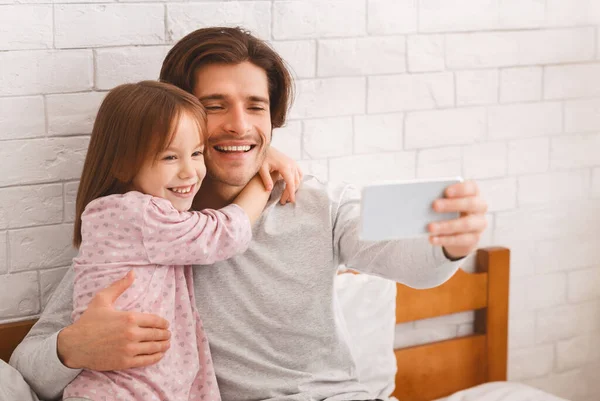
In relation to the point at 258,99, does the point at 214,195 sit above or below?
below

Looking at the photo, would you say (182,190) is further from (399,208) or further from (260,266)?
(399,208)

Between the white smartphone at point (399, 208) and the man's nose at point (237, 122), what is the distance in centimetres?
47

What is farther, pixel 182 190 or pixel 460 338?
pixel 460 338

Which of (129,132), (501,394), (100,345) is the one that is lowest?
(501,394)

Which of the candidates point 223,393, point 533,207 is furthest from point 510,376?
point 223,393

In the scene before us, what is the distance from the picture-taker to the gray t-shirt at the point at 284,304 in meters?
1.63

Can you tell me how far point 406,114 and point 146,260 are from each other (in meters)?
0.91

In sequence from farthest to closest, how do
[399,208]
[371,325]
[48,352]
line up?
[371,325] < [48,352] < [399,208]

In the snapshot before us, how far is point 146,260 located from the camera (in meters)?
1.41

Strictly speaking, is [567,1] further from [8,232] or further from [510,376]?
[8,232]

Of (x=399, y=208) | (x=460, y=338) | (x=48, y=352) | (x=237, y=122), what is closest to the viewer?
(x=399, y=208)

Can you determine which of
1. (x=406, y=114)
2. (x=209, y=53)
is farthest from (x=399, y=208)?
(x=406, y=114)

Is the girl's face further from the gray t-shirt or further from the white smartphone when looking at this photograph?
the white smartphone

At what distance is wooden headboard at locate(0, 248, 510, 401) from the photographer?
2.11 m
